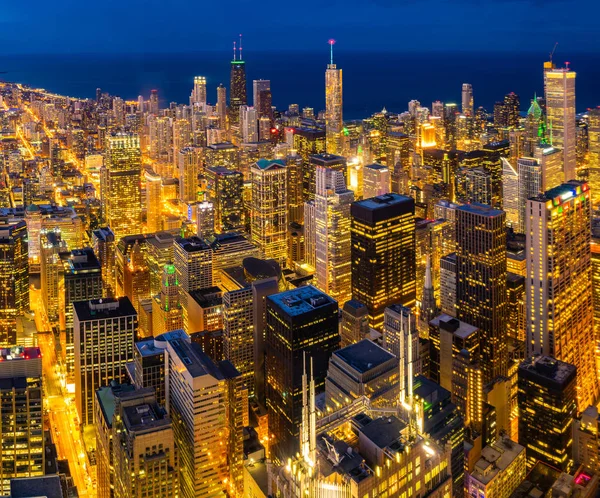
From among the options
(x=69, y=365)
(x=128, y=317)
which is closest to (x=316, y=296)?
(x=128, y=317)

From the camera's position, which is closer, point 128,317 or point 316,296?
point 316,296

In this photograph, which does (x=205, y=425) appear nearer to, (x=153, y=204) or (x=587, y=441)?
(x=587, y=441)

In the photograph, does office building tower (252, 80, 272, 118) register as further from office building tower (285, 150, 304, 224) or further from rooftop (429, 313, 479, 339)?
rooftop (429, 313, 479, 339)

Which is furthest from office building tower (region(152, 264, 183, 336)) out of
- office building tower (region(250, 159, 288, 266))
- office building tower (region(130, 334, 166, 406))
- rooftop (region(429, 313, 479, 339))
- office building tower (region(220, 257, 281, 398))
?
rooftop (region(429, 313, 479, 339))

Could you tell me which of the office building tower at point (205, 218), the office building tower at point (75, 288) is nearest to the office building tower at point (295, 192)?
the office building tower at point (205, 218)

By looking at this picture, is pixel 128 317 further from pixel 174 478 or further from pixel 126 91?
A: pixel 126 91

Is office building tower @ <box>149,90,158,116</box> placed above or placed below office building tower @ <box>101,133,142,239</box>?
above
